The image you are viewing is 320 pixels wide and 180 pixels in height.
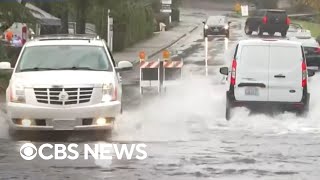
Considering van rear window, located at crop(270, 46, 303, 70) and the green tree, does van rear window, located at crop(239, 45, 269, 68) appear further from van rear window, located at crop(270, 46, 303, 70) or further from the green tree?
the green tree

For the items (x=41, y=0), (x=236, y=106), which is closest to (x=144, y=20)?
(x=41, y=0)

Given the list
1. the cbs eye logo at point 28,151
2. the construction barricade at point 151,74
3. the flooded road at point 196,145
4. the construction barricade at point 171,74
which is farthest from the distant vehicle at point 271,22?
the cbs eye logo at point 28,151

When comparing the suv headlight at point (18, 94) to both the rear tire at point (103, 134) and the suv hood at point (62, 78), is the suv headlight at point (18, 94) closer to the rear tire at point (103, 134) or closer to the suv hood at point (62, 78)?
the suv hood at point (62, 78)

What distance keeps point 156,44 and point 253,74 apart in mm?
32472

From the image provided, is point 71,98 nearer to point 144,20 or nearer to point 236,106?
point 236,106

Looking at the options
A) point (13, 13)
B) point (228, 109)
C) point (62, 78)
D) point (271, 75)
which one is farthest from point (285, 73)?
point (13, 13)

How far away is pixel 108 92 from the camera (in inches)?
491

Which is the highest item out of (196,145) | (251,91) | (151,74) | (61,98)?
(61,98)

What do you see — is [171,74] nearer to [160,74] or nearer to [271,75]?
[160,74]

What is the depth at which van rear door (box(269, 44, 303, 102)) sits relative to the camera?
14844 millimetres

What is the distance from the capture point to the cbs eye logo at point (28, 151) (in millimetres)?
10684

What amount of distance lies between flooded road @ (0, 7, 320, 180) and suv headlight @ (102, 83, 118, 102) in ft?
2.19

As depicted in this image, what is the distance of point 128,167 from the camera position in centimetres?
980

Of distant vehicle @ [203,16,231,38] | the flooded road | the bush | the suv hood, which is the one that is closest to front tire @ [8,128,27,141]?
the flooded road
